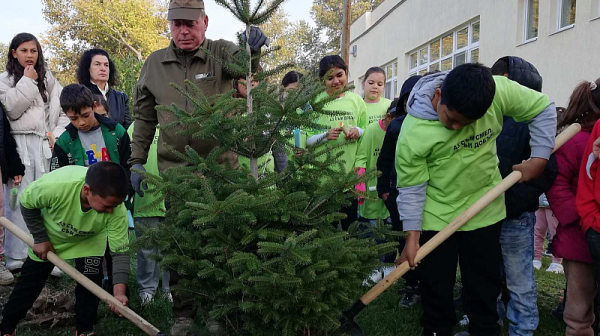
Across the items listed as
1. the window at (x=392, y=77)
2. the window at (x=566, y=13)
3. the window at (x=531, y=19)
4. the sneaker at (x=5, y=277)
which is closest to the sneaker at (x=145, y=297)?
the sneaker at (x=5, y=277)

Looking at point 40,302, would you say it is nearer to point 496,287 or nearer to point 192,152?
point 192,152

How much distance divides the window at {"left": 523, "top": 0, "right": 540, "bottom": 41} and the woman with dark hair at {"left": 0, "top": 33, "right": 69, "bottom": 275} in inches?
399

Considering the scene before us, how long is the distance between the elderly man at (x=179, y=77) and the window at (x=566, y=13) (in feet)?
28.7

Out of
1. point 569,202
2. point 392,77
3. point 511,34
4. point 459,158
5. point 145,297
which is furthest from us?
point 392,77

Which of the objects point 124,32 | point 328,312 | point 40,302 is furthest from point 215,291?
point 124,32

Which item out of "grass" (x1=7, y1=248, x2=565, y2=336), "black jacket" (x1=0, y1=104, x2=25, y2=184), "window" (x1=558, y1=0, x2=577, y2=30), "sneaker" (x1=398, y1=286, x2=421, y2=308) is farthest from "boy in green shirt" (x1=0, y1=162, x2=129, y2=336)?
"window" (x1=558, y1=0, x2=577, y2=30)

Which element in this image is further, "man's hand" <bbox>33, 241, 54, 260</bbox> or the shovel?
"man's hand" <bbox>33, 241, 54, 260</bbox>

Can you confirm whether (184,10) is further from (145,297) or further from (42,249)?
(145,297)

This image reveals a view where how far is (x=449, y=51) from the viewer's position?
16.1 m

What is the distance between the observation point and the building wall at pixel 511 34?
30.0ft

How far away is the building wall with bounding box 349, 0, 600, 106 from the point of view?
915 centimetres

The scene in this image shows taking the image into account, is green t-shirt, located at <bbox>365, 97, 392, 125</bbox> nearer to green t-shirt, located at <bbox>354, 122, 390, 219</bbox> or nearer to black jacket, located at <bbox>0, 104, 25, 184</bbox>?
green t-shirt, located at <bbox>354, 122, 390, 219</bbox>

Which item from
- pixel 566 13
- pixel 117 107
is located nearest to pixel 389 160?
pixel 117 107

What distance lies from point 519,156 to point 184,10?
2.42 m
